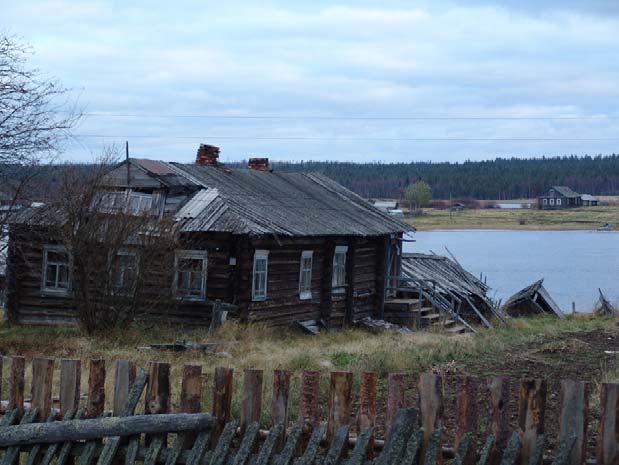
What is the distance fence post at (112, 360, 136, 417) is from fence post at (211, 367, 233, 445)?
0.56 m

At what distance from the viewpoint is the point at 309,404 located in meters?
4.80

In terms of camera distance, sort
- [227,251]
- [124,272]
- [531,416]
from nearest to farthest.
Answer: [531,416] → [124,272] → [227,251]

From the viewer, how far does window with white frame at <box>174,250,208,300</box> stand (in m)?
20.8

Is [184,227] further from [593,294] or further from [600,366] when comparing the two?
[593,294]

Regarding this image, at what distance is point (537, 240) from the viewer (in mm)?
78500

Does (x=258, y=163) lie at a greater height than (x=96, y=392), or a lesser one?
greater

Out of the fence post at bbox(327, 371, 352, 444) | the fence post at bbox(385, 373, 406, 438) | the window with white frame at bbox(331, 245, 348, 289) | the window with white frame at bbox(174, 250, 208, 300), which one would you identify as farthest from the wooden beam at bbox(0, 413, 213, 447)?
the window with white frame at bbox(331, 245, 348, 289)

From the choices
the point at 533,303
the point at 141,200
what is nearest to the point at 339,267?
the point at 141,200

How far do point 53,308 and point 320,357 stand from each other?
11201 mm

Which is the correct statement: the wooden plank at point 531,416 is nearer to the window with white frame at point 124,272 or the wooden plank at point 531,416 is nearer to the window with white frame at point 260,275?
the window with white frame at point 124,272

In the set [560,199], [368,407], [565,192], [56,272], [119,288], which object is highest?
[565,192]

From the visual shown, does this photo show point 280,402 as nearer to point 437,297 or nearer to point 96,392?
point 96,392

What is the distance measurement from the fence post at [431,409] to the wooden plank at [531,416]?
41cm

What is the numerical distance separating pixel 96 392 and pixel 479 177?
141730 millimetres
